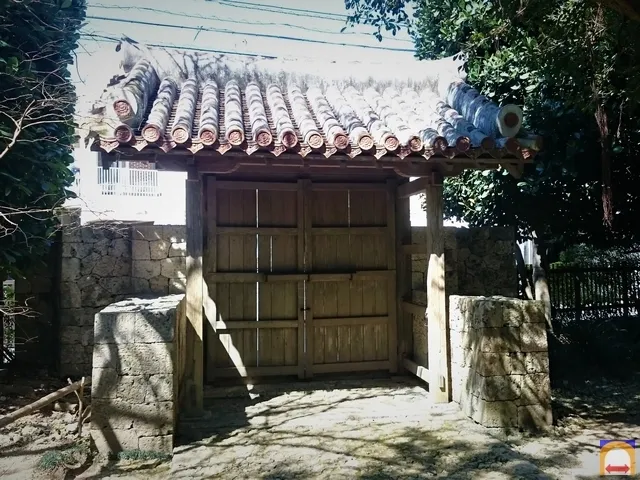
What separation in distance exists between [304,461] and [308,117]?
343 centimetres

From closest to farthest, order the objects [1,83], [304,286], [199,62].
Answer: [1,83]
[304,286]
[199,62]

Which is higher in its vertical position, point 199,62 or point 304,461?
point 199,62

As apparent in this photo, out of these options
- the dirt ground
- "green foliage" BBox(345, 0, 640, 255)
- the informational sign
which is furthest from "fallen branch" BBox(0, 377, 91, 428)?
"green foliage" BBox(345, 0, 640, 255)

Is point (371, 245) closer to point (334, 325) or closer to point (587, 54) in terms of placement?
point (334, 325)

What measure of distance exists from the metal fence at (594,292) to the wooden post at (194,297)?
7.75 meters

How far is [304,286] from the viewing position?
589 cm

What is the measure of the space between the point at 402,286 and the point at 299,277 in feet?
4.43

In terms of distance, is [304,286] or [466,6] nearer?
[304,286]

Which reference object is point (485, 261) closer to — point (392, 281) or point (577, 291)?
point (392, 281)

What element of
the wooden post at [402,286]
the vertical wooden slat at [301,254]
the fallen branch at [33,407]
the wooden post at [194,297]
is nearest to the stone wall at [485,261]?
the wooden post at [402,286]

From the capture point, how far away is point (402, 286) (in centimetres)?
607

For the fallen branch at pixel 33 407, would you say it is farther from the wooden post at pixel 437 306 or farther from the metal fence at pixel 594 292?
the metal fence at pixel 594 292

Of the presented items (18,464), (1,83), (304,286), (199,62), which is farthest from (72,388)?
(199,62)

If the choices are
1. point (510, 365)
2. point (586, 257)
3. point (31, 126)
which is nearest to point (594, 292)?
point (586, 257)
